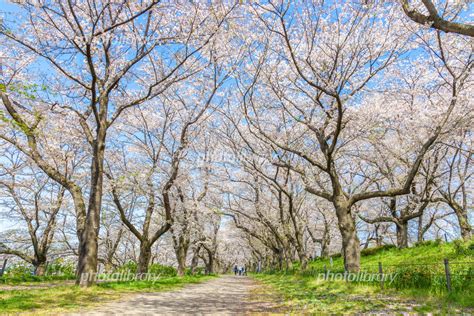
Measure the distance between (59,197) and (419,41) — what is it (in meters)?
22.7

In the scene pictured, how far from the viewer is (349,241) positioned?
1185cm

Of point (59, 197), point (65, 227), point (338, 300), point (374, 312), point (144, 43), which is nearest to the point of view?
point (374, 312)

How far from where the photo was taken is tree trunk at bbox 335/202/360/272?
11.7 metres

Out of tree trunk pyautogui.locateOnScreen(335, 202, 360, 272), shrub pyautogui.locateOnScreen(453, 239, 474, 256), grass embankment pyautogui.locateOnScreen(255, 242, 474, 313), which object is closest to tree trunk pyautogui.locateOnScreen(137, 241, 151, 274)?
grass embankment pyautogui.locateOnScreen(255, 242, 474, 313)

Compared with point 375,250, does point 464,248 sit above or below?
below

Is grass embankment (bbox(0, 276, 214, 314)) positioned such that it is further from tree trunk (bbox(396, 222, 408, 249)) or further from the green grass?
tree trunk (bbox(396, 222, 408, 249))

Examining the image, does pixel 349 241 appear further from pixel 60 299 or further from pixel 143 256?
A: pixel 143 256

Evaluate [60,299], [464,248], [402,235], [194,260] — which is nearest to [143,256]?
[60,299]

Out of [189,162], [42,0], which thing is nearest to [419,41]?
[42,0]

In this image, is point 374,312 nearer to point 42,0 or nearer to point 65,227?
point 42,0

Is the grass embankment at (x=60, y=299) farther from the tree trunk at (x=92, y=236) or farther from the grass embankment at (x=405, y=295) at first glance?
the grass embankment at (x=405, y=295)

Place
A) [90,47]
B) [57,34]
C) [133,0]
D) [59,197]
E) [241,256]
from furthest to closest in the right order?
[241,256], [59,197], [57,34], [133,0], [90,47]

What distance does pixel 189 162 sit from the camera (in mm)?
22625

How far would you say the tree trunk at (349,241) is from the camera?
11.7 m
